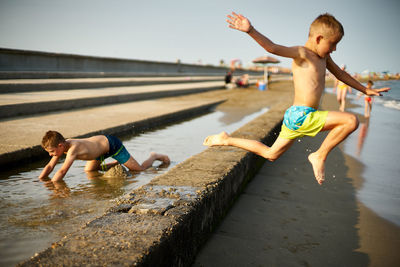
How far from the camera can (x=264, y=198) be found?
3.85m

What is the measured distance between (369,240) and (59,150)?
3.64 meters

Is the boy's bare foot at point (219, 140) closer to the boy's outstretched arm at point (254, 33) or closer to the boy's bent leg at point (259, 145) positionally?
the boy's bent leg at point (259, 145)

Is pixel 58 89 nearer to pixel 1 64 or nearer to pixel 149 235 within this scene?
pixel 1 64

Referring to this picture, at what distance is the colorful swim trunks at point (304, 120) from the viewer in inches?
125

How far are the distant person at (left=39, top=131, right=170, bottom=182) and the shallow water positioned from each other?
5.8 inches

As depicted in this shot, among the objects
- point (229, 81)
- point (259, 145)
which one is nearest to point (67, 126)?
point (259, 145)

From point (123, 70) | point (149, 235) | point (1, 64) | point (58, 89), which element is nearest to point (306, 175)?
point (149, 235)

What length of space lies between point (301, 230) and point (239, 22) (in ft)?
6.53

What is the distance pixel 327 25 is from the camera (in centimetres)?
299

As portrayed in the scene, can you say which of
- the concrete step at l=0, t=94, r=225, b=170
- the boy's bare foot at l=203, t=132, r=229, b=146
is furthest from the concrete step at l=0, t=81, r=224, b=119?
the boy's bare foot at l=203, t=132, r=229, b=146

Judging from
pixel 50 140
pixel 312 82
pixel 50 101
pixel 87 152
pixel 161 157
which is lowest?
pixel 161 157

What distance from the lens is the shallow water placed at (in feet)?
8.96

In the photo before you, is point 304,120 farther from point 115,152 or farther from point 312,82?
point 115,152

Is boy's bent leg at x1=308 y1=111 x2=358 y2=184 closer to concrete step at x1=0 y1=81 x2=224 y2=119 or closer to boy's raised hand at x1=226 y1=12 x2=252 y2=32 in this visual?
boy's raised hand at x1=226 y1=12 x2=252 y2=32
